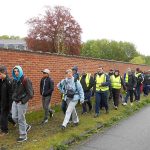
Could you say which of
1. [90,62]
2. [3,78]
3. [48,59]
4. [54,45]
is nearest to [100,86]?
[48,59]

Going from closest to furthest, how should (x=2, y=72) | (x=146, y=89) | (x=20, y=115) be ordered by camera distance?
(x=20, y=115)
(x=2, y=72)
(x=146, y=89)

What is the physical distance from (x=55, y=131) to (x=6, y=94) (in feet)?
5.57

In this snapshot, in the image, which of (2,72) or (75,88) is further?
(75,88)

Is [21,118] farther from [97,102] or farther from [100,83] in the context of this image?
[100,83]

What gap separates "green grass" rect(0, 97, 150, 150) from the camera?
26.2ft

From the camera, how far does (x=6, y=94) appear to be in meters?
9.07

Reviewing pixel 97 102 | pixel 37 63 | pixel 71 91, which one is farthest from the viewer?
pixel 37 63

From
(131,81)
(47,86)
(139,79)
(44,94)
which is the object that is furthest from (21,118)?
(139,79)

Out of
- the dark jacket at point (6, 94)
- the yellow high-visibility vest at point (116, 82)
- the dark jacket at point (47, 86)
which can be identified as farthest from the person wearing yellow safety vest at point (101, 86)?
the dark jacket at point (6, 94)

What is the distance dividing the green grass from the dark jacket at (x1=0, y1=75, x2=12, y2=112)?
759 mm

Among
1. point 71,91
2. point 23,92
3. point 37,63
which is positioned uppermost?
point 37,63

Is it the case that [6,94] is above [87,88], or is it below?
above

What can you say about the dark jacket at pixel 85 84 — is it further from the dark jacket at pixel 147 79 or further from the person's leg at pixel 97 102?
the dark jacket at pixel 147 79

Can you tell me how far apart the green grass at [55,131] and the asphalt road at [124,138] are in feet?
1.13
